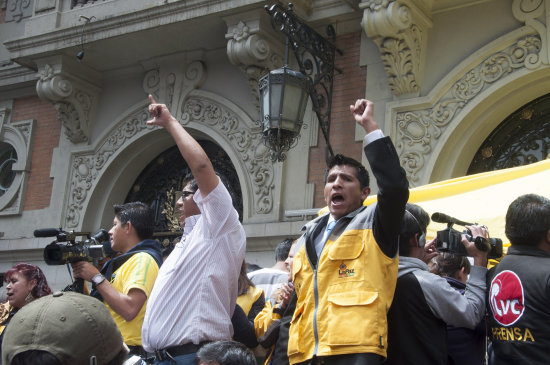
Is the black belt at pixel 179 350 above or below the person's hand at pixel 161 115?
below

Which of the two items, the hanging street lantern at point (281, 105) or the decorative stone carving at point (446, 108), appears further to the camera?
the decorative stone carving at point (446, 108)

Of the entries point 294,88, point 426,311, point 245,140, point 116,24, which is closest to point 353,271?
point 426,311

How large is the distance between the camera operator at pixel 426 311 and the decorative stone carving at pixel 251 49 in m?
5.16

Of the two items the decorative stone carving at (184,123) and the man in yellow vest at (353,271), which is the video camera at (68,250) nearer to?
the man in yellow vest at (353,271)

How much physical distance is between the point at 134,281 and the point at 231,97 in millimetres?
5193

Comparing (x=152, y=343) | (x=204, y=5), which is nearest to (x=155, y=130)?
(x=204, y=5)

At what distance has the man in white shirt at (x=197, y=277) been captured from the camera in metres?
3.55

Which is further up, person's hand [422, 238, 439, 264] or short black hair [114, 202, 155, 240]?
short black hair [114, 202, 155, 240]

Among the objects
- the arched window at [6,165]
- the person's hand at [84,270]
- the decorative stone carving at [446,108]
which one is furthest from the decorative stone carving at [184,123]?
the person's hand at [84,270]

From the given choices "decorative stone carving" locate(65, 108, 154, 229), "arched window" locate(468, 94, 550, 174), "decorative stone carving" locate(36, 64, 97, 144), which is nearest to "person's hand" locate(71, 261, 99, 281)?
"arched window" locate(468, 94, 550, 174)

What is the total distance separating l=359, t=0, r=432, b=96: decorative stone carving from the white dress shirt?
412 centimetres

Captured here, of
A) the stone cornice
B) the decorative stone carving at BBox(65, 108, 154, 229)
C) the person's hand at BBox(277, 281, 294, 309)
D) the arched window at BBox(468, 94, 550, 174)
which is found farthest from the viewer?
the decorative stone carving at BBox(65, 108, 154, 229)

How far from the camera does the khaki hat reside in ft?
5.73

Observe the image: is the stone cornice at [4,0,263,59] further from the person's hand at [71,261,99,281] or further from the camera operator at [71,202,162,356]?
the person's hand at [71,261,99,281]
